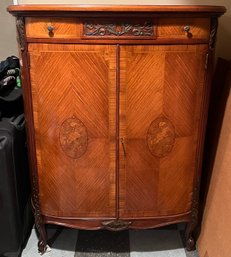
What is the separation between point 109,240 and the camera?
168 centimetres

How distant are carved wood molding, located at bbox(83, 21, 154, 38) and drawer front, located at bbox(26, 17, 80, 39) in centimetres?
5

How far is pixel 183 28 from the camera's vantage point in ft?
3.92

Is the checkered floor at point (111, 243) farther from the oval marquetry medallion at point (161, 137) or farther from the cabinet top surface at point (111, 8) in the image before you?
the cabinet top surface at point (111, 8)

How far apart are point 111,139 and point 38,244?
2.45 feet

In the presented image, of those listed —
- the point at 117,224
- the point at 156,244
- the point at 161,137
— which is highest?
the point at 161,137

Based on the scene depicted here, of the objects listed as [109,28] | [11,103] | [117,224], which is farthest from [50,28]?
[117,224]

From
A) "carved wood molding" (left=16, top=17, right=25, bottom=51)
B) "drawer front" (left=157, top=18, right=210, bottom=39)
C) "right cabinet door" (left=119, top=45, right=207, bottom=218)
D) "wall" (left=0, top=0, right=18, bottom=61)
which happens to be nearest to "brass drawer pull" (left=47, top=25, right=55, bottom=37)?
"carved wood molding" (left=16, top=17, right=25, bottom=51)

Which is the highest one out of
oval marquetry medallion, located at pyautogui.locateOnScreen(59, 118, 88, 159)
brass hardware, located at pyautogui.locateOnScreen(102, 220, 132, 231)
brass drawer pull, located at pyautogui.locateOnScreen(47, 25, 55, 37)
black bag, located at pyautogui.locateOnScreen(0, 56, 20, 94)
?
brass drawer pull, located at pyautogui.locateOnScreen(47, 25, 55, 37)

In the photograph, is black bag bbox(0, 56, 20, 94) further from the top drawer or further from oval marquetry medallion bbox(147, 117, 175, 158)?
oval marquetry medallion bbox(147, 117, 175, 158)

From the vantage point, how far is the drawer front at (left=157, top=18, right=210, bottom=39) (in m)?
1.18

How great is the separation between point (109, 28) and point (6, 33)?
917mm

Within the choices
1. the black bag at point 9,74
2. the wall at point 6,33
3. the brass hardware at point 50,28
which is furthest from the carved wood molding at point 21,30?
the wall at point 6,33

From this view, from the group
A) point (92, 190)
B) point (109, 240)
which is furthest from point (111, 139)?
point (109, 240)

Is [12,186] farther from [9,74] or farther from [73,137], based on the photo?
[9,74]
